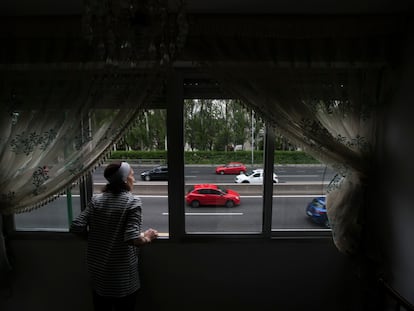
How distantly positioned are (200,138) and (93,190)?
0.89m

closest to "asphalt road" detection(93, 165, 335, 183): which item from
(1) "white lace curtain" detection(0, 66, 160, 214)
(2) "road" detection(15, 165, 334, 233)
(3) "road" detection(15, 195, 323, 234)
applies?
(2) "road" detection(15, 165, 334, 233)

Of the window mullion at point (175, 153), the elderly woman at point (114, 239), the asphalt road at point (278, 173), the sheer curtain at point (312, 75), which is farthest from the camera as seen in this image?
the asphalt road at point (278, 173)

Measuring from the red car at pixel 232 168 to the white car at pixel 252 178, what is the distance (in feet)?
0.12

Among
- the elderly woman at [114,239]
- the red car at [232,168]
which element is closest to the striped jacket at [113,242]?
the elderly woman at [114,239]

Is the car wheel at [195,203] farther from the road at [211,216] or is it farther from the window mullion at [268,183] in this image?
the window mullion at [268,183]

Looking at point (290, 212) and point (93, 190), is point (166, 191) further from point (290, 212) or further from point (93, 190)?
point (290, 212)

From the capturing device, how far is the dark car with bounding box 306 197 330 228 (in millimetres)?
1945

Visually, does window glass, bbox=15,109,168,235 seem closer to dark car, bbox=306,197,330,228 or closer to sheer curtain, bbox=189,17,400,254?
sheer curtain, bbox=189,17,400,254

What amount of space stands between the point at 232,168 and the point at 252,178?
0.16m

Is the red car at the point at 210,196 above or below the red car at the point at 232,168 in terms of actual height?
below

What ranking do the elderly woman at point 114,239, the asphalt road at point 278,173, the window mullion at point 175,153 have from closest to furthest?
1. the elderly woman at point 114,239
2. the window mullion at point 175,153
3. the asphalt road at point 278,173

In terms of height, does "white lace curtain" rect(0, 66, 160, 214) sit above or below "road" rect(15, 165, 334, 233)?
above

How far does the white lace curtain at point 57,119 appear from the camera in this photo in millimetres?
1686

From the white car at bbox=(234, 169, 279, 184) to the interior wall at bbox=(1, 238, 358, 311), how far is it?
0.43 meters
